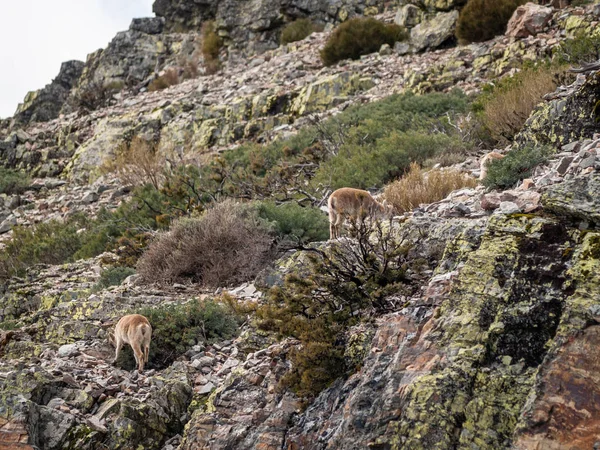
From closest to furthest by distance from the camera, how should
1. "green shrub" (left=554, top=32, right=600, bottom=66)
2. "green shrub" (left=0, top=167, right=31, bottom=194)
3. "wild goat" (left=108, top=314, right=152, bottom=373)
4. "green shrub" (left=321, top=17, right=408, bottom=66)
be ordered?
"wild goat" (left=108, top=314, right=152, bottom=373) < "green shrub" (left=554, top=32, right=600, bottom=66) < "green shrub" (left=321, top=17, right=408, bottom=66) < "green shrub" (left=0, top=167, right=31, bottom=194)

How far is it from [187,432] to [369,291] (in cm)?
163

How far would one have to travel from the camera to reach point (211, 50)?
2877 cm

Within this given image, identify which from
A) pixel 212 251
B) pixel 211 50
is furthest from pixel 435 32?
pixel 212 251

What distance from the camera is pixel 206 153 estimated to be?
1945 cm

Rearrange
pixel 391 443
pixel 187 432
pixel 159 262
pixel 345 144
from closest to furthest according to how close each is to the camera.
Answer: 1. pixel 391 443
2. pixel 187 432
3. pixel 159 262
4. pixel 345 144

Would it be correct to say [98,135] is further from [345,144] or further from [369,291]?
[369,291]

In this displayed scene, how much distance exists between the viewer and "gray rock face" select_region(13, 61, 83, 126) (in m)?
32.2

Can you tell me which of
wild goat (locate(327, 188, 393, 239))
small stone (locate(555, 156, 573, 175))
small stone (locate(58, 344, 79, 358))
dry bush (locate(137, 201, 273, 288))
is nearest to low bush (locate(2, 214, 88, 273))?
dry bush (locate(137, 201, 273, 288))

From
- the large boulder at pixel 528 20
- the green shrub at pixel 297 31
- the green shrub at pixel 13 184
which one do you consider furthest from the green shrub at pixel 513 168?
the green shrub at pixel 297 31

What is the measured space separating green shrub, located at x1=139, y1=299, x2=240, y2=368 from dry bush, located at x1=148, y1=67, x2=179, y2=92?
23.3m

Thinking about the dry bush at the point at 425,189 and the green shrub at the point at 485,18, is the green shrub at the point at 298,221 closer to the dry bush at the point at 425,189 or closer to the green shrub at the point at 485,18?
the dry bush at the point at 425,189

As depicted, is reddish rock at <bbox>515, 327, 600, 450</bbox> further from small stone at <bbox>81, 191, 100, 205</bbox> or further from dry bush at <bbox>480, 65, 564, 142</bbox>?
small stone at <bbox>81, 191, 100, 205</bbox>

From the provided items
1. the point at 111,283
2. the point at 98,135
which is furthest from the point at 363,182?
the point at 98,135

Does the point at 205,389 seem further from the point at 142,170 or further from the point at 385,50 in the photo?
the point at 385,50
